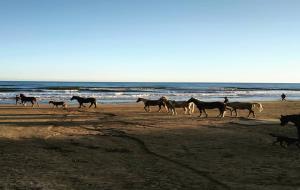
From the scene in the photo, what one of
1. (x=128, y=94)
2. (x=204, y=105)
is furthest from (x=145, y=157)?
(x=128, y=94)

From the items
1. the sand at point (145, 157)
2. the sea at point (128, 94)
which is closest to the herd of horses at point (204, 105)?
the sand at point (145, 157)

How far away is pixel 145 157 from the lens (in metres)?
12.7

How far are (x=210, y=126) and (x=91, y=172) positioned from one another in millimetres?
10762

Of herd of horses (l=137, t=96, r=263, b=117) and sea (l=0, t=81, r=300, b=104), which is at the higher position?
herd of horses (l=137, t=96, r=263, b=117)

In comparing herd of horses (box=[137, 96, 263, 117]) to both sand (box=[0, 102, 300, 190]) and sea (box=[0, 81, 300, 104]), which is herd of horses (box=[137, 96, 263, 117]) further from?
sea (box=[0, 81, 300, 104])

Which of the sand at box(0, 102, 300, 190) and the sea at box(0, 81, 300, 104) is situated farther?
the sea at box(0, 81, 300, 104)

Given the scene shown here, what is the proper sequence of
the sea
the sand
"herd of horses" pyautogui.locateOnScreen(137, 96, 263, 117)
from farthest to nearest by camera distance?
1. the sea
2. "herd of horses" pyautogui.locateOnScreen(137, 96, 263, 117)
3. the sand

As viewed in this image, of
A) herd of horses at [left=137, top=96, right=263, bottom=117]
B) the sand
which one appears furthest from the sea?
the sand

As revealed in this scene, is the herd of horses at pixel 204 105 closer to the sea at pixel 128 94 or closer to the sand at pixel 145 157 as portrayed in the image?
the sand at pixel 145 157

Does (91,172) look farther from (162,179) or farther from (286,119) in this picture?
(286,119)

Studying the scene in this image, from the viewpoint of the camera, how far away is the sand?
976 cm

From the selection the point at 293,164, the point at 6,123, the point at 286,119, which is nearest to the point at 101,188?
the point at 293,164

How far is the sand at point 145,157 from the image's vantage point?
32.0 feet

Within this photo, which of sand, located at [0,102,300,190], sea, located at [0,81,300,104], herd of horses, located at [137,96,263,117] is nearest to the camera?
sand, located at [0,102,300,190]
